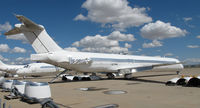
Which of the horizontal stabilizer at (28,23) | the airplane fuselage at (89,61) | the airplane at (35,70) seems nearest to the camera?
the horizontal stabilizer at (28,23)

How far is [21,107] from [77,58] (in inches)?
542

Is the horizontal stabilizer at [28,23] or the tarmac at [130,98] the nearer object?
the tarmac at [130,98]

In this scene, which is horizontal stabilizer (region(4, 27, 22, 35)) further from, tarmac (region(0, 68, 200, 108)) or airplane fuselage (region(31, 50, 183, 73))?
tarmac (region(0, 68, 200, 108))

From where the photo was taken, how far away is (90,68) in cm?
2383

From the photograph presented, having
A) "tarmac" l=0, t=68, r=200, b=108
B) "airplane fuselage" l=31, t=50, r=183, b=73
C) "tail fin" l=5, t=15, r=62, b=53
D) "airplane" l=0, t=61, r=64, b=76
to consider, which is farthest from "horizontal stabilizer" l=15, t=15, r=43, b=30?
"airplane" l=0, t=61, r=64, b=76

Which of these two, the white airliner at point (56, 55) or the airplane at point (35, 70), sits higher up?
the white airliner at point (56, 55)

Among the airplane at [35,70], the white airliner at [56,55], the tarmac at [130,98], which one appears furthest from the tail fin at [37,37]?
the airplane at [35,70]

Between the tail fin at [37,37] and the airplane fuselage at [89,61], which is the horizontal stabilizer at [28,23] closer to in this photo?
the tail fin at [37,37]

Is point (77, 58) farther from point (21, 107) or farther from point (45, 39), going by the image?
point (21, 107)

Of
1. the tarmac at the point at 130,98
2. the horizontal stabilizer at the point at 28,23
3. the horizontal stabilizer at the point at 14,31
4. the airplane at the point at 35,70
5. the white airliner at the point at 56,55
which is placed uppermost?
the horizontal stabilizer at the point at 28,23

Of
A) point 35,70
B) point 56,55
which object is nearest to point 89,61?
point 56,55

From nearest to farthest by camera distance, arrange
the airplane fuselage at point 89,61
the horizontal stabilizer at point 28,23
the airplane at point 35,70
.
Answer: the horizontal stabilizer at point 28,23, the airplane fuselage at point 89,61, the airplane at point 35,70

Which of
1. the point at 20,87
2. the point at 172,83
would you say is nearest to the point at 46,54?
the point at 20,87

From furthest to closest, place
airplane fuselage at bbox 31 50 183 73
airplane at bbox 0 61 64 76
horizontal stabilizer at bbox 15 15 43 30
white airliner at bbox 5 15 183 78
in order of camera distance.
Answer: airplane at bbox 0 61 64 76 → airplane fuselage at bbox 31 50 183 73 → white airliner at bbox 5 15 183 78 → horizontal stabilizer at bbox 15 15 43 30
